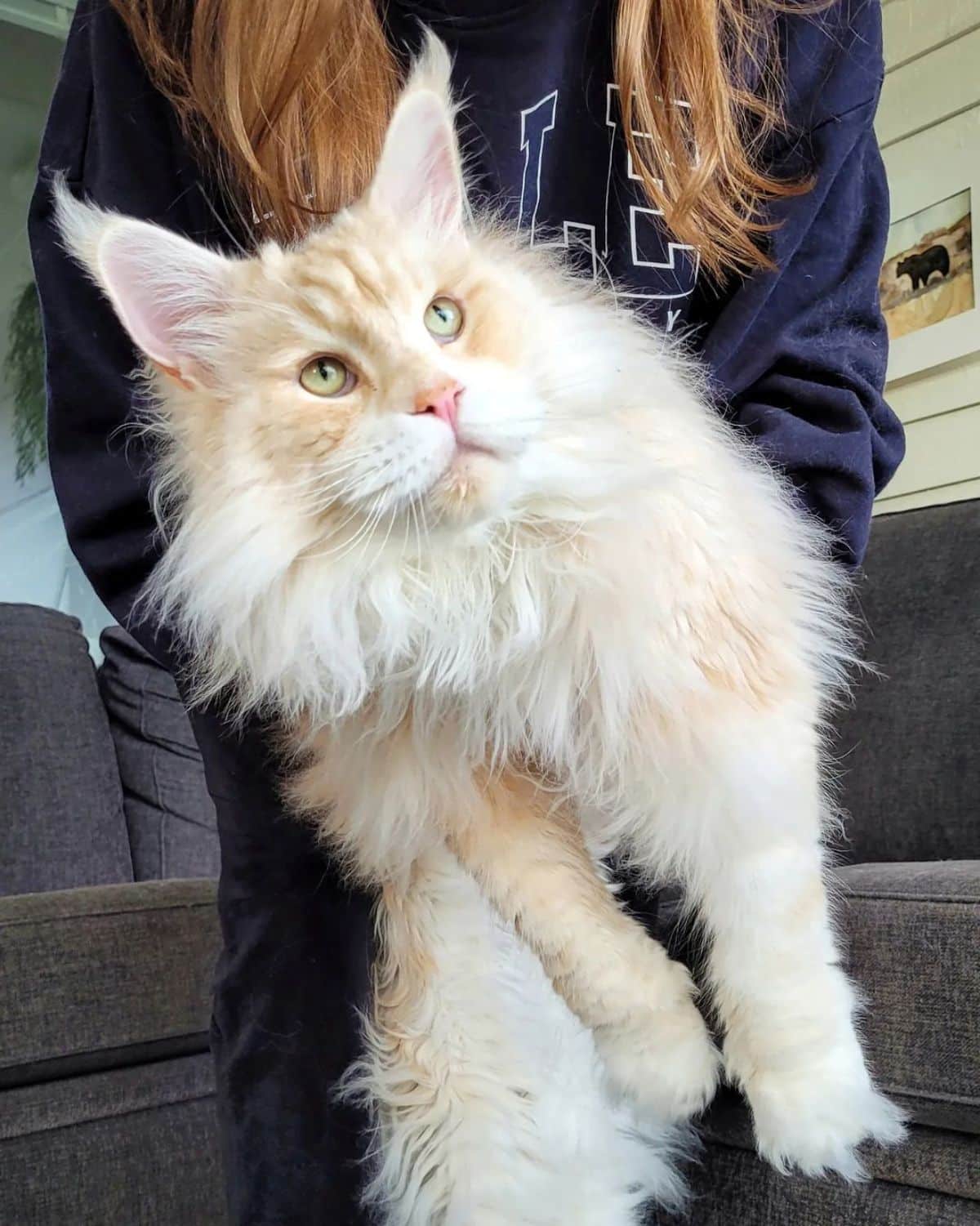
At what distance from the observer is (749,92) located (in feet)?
3.07

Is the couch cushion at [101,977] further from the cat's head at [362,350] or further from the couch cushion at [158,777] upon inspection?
the cat's head at [362,350]

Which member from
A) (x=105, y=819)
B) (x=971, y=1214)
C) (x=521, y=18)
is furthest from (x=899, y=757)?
(x=105, y=819)

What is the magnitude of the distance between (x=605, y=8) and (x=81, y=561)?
0.70 m

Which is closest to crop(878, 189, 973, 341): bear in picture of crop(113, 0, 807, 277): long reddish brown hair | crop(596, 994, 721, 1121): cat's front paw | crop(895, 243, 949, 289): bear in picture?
crop(895, 243, 949, 289): bear in picture

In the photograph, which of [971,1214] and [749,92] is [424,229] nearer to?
[749,92]

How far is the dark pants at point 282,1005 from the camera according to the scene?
2.90 ft

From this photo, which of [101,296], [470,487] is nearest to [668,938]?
[470,487]

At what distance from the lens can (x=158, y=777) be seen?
2.44 m

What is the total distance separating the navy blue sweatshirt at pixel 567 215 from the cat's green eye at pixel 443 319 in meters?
0.16

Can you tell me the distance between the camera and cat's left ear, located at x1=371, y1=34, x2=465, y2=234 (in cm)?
76

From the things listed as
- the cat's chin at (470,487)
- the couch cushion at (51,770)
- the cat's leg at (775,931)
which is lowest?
the couch cushion at (51,770)

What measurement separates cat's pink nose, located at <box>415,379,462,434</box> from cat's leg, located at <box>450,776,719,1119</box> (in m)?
0.29

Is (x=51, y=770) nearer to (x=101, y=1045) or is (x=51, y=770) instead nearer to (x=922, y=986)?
(x=101, y=1045)

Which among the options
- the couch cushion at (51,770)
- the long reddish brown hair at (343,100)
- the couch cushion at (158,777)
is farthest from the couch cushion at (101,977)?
the long reddish brown hair at (343,100)
